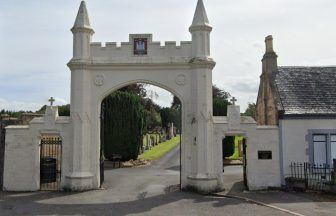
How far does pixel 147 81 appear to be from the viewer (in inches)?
647

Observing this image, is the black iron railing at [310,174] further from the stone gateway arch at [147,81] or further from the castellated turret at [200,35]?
the castellated turret at [200,35]

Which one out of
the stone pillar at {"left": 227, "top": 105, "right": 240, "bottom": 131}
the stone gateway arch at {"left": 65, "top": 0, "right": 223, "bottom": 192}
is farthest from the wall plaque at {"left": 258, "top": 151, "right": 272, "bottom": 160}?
the stone gateway arch at {"left": 65, "top": 0, "right": 223, "bottom": 192}

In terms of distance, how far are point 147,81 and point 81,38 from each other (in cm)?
346

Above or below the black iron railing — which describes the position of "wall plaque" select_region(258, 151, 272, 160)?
above

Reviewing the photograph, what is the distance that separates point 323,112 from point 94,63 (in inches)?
414

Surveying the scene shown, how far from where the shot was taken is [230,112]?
53.2 feet

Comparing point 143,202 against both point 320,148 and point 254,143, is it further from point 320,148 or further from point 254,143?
point 320,148

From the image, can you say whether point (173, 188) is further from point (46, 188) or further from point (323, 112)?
point (323, 112)

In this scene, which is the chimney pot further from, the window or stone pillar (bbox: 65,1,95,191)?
stone pillar (bbox: 65,1,95,191)

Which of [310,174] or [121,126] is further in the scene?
[121,126]

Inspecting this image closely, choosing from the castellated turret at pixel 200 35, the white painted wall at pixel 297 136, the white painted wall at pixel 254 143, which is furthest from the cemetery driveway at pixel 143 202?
the castellated turret at pixel 200 35

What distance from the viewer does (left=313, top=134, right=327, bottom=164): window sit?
53.9ft

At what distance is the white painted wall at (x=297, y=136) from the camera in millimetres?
16250

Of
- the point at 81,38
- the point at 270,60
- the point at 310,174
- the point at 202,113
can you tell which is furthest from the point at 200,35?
the point at 310,174
